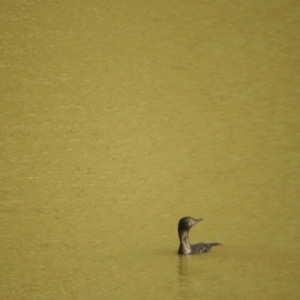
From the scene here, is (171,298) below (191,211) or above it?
below

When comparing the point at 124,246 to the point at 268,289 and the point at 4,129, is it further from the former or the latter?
the point at 4,129

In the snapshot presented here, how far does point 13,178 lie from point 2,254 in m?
1.42

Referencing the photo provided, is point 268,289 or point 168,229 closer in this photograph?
point 268,289

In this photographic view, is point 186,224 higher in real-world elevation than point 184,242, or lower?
higher

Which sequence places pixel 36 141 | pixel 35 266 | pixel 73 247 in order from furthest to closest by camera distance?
pixel 36 141 < pixel 73 247 < pixel 35 266

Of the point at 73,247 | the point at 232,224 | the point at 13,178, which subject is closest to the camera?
the point at 73,247

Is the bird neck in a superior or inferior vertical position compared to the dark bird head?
inferior

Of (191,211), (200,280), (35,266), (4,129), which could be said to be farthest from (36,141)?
(200,280)

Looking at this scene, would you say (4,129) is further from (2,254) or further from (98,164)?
(2,254)

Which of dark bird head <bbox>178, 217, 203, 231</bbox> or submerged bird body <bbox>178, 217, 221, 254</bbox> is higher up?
dark bird head <bbox>178, 217, 203, 231</bbox>

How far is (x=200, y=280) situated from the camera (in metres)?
4.87

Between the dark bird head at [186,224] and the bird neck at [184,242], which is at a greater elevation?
the dark bird head at [186,224]

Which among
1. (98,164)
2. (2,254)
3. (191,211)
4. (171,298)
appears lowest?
(171,298)

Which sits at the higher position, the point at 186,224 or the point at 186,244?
the point at 186,224
